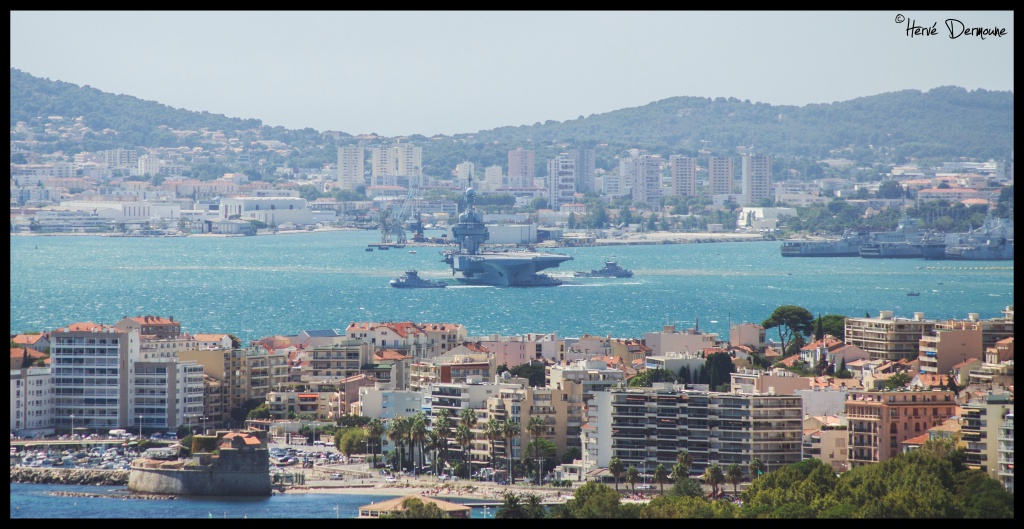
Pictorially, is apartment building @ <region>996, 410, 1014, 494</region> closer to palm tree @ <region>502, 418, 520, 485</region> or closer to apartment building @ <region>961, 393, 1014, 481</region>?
apartment building @ <region>961, 393, 1014, 481</region>

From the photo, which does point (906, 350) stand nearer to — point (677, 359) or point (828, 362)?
point (828, 362)

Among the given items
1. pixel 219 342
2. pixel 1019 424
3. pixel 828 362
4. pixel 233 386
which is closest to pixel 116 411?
pixel 233 386

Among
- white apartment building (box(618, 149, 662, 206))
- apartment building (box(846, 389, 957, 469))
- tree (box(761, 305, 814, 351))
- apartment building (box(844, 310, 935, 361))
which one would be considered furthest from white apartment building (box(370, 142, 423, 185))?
apartment building (box(846, 389, 957, 469))

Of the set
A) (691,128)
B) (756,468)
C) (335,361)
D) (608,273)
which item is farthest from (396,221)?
(756,468)

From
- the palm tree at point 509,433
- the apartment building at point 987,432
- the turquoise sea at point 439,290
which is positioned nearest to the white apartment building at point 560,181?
the turquoise sea at point 439,290

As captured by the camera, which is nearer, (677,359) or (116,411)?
(116,411)

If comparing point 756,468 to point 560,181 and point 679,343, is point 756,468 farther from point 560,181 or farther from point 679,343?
point 560,181
